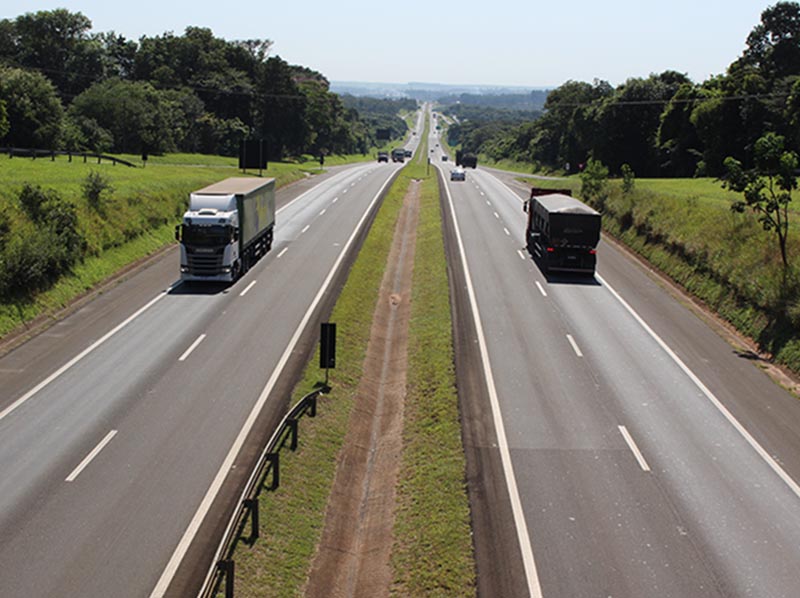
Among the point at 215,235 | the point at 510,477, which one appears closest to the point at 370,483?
the point at 510,477

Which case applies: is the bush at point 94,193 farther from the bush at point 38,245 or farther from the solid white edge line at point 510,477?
the solid white edge line at point 510,477

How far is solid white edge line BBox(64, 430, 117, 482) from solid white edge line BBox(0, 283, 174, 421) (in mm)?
3638

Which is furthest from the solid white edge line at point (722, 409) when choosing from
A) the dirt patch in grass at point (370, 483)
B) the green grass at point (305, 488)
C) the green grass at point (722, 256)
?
the green grass at point (305, 488)

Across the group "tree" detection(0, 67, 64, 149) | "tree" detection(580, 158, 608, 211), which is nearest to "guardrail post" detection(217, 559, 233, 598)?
"tree" detection(580, 158, 608, 211)

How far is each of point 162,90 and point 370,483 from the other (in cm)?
11271

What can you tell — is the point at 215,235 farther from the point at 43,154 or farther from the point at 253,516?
the point at 43,154

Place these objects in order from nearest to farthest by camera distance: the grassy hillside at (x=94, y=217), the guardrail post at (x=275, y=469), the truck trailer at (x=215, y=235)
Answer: the guardrail post at (x=275, y=469), the grassy hillside at (x=94, y=217), the truck trailer at (x=215, y=235)

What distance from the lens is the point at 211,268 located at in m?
35.6

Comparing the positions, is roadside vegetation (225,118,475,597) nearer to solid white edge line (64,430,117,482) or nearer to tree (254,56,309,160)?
solid white edge line (64,430,117,482)

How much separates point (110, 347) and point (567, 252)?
2379cm

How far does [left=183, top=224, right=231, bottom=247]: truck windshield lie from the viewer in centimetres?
3525

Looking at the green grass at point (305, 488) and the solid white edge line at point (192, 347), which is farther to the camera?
the solid white edge line at point (192, 347)

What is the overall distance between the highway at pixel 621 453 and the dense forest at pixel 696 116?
156ft

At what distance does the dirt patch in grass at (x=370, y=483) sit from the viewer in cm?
1567
